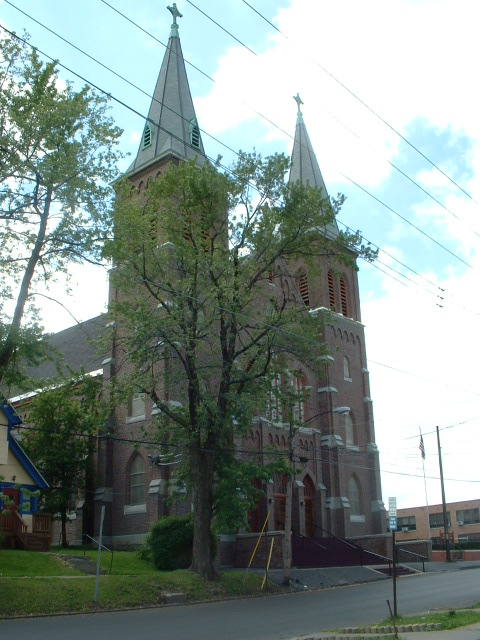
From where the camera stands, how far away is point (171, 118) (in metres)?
40.4

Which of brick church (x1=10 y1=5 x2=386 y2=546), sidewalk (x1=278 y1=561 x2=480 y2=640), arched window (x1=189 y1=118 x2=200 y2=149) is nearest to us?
sidewalk (x1=278 y1=561 x2=480 y2=640)

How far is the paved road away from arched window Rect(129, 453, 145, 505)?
11253mm

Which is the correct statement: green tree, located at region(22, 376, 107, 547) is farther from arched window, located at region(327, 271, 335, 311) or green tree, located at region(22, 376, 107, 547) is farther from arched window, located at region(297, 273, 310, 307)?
arched window, located at region(327, 271, 335, 311)

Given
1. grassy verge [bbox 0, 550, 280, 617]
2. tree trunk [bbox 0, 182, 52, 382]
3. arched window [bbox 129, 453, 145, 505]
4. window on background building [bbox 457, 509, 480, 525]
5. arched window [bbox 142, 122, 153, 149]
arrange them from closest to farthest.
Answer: grassy verge [bbox 0, 550, 280, 617] < tree trunk [bbox 0, 182, 52, 382] < arched window [bbox 129, 453, 145, 505] < arched window [bbox 142, 122, 153, 149] < window on background building [bbox 457, 509, 480, 525]

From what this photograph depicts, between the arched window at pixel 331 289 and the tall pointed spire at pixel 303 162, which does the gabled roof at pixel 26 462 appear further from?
the tall pointed spire at pixel 303 162

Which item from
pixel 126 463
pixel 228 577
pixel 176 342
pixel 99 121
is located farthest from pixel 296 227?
pixel 126 463

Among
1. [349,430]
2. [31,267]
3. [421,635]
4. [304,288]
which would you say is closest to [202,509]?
[31,267]

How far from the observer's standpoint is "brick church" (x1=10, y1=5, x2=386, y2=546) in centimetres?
3306

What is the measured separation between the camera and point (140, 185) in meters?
40.0

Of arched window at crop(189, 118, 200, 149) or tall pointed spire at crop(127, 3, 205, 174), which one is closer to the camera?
tall pointed spire at crop(127, 3, 205, 174)

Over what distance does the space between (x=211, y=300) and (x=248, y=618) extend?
10435mm

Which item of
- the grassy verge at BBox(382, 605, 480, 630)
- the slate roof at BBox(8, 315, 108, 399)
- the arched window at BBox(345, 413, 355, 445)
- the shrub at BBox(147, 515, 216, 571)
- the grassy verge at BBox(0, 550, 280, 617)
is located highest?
the slate roof at BBox(8, 315, 108, 399)

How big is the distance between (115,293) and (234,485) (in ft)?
53.9

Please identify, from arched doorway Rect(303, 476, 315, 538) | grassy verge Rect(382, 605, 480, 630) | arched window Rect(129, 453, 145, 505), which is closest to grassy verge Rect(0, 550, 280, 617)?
arched window Rect(129, 453, 145, 505)
